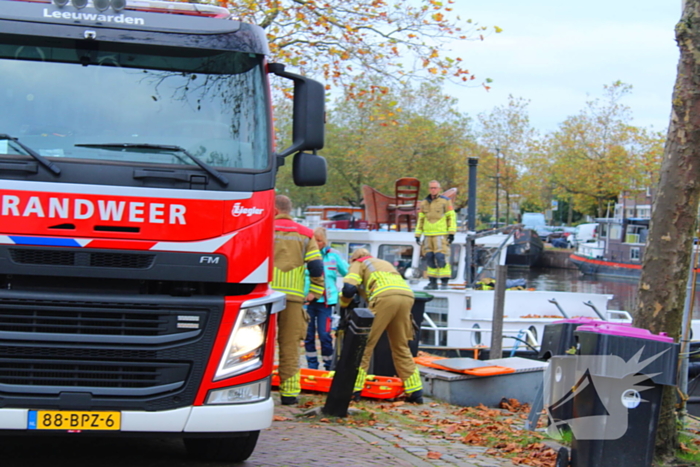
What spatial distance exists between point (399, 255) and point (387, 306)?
826 centimetres

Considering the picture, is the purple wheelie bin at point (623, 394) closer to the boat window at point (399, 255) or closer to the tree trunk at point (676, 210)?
the tree trunk at point (676, 210)

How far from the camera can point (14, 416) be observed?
15.3ft

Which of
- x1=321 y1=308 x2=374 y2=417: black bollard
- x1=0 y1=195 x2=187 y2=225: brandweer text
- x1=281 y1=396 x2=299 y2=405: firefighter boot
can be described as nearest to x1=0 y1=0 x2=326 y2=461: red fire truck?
x1=0 y1=195 x2=187 y2=225: brandweer text

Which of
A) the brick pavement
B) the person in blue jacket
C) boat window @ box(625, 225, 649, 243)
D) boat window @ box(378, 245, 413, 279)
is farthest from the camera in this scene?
boat window @ box(625, 225, 649, 243)

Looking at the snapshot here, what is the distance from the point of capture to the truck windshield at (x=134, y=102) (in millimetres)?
5012

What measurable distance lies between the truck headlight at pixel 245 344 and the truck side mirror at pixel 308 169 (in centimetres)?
97

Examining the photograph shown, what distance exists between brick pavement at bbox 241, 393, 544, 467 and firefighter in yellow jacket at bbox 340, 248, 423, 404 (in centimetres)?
119

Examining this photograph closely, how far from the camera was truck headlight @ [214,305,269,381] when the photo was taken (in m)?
4.96

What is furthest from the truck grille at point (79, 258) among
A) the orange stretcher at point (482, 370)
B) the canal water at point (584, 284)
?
the canal water at point (584, 284)

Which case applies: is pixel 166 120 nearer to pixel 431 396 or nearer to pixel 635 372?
pixel 635 372

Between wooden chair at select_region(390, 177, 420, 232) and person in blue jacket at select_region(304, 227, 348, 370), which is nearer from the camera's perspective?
person in blue jacket at select_region(304, 227, 348, 370)

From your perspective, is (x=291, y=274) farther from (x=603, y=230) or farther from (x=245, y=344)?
(x=603, y=230)

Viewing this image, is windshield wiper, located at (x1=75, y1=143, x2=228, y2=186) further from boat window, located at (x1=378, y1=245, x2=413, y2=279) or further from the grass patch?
boat window, located at (x1=378, y1=245, x2=413, y2=279)

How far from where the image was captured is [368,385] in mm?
8852
